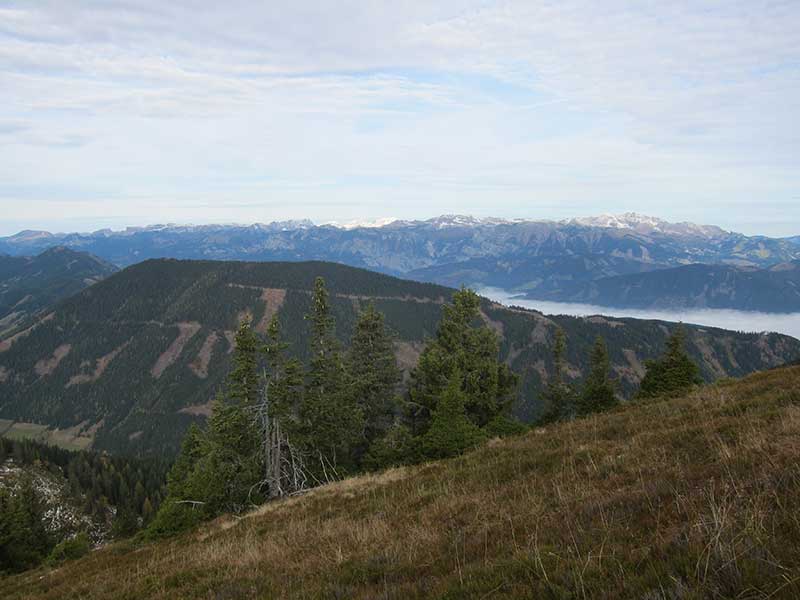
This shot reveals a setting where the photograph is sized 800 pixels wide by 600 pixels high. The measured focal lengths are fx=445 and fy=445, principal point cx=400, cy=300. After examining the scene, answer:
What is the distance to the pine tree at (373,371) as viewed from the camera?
39.2 meters

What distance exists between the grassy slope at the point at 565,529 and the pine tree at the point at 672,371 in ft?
89.4

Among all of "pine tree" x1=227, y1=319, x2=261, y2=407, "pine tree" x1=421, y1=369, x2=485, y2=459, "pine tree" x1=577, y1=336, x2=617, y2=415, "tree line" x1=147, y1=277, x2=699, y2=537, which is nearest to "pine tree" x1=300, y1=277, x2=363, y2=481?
"tree line" x1=147, y1=277, x2=699, y2=537

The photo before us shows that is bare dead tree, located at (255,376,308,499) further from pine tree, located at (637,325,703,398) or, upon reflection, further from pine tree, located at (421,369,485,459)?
pine tree, located at (637,325,703,398)

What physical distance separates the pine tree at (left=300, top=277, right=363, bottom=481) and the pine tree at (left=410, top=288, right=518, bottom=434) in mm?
5456

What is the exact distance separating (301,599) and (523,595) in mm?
3525

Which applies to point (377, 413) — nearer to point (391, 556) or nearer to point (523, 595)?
point (391, 556)

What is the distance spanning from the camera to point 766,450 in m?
7.90

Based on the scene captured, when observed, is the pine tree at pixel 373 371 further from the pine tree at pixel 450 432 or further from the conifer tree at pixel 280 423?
the pine tree at pixel 450 432

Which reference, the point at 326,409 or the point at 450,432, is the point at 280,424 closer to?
the point at 326,409

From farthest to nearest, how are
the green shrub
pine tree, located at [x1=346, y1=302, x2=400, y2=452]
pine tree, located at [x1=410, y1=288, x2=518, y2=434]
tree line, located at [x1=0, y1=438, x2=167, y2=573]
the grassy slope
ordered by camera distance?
tree line, located at [x1=0, y1=438, x2=167, y2=573], pine tree, located at [x1=346, y1=302, x2=400, y2=452], the green shrub, pine tree, located at [x1=410, y1=288, x2=518, y2=434], the grassy slope

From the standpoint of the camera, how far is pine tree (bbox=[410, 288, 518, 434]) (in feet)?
113

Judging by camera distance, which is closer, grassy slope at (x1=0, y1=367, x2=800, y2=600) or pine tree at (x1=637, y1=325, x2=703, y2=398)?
grassy slope at (x1=0, y1=367, x2=800, y2=600)

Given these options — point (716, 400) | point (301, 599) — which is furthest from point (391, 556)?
point (716, 400)

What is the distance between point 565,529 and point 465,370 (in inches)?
1114
